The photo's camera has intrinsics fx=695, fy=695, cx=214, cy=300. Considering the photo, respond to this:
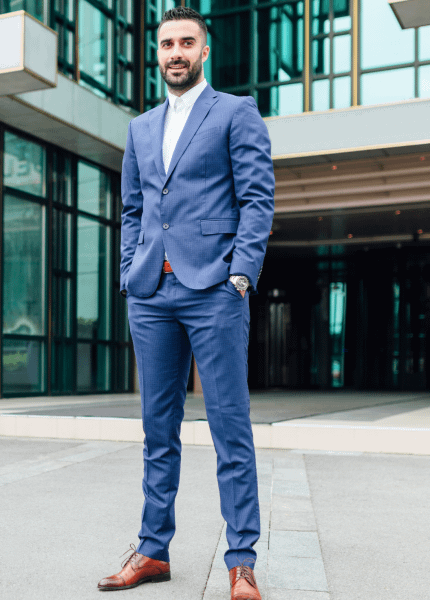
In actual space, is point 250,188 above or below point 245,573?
above

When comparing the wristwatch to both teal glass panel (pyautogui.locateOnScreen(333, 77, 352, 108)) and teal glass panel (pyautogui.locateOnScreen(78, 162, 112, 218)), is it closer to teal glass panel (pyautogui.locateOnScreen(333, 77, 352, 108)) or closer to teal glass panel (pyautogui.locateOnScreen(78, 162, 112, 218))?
teal glass panel (pyautogui.locateOnScreen(333, 77, 352, 108))

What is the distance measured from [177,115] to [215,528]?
1.93 m

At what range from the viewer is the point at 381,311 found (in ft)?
75.6

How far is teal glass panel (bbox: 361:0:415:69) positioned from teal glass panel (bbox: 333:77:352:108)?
0.43 m

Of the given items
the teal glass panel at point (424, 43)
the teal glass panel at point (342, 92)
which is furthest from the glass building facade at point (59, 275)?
the teal glass panel at point (424, 43)

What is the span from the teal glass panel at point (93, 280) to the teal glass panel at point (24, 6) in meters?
4.07

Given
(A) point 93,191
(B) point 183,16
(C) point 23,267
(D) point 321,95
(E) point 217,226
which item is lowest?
(E) point 217,226

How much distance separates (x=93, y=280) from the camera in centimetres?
1512

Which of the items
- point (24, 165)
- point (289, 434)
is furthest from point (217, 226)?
point (24, 165)

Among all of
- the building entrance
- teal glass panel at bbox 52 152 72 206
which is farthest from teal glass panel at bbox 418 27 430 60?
the building entrance

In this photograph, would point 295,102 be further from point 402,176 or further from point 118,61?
point 118,61

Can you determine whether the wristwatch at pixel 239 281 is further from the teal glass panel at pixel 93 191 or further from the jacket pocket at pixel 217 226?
the teal glass panel at pixel 93 191

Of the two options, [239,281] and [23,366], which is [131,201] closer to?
[239,281]

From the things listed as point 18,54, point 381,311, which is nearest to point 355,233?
point 381,311
